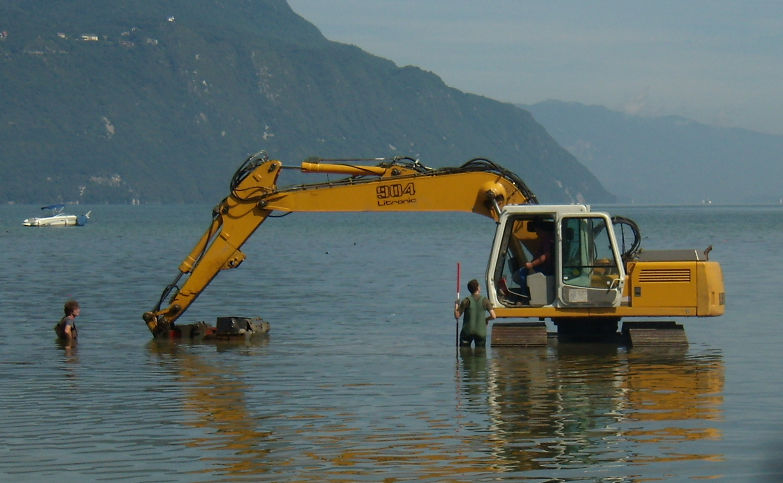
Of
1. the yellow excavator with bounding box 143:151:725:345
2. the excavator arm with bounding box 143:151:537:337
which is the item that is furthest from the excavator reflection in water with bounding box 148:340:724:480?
the excavator arm with bounding box 143:151:537:337

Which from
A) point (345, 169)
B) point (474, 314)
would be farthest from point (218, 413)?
point (345, 169)

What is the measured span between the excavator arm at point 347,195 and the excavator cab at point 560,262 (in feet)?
2.05

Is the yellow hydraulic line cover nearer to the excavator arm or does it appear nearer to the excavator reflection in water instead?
the excavator arm

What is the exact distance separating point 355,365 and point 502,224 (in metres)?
3.57

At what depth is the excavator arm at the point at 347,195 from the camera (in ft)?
81.9

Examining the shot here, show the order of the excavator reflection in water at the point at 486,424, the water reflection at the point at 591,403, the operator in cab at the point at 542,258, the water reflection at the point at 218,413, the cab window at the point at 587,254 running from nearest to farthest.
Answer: the excavator reflection in water at the point at 486,424, the water reflection at the point at 218,413, the water reflection at the point at 591,403, the cab window at the point at 587,254, the operator in cab at the point at 542,258

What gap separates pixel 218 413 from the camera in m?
18.6

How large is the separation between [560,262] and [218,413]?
314 inches

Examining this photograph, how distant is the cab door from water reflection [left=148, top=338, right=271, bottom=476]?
5.90m

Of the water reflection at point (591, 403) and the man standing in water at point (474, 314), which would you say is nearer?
the water reflection at point (591, 403)

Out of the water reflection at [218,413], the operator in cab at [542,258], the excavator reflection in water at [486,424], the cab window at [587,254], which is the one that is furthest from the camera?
the operator in cab at [542,258]

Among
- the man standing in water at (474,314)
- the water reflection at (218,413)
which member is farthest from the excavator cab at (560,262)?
the water reflection at (218,413)

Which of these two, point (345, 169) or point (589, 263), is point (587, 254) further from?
point (345, 169)

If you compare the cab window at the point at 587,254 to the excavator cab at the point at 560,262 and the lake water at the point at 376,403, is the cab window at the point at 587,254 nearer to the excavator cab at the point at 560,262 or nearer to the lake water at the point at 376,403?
the excavator cab at the point at 560,262
